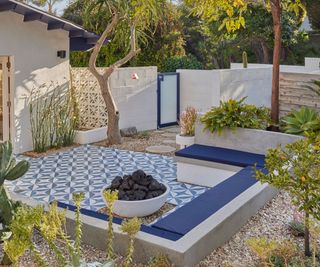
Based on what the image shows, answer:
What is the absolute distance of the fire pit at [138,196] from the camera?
21.1 feet

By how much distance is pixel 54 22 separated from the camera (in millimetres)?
11156

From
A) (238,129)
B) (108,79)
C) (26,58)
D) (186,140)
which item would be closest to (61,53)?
(26,58)

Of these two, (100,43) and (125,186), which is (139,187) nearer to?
(125,186)

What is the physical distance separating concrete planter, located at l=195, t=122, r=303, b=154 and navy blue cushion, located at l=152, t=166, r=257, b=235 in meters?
1.43

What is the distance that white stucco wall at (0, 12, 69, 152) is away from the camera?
34.8ft

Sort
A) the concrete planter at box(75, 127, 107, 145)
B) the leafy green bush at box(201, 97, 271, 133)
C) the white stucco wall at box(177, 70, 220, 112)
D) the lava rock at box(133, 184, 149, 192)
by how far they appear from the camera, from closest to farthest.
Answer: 1. the lava rock at box(133, 184, 149, 192)
2. the leafy green bush at box(201, 97, 271, 133)
3. the concrete planter at box(75, 127, 107, 145)
4. the white stucco wall at box(177, 70, 220, 112)

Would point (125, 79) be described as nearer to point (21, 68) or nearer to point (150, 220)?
point (21, 68)

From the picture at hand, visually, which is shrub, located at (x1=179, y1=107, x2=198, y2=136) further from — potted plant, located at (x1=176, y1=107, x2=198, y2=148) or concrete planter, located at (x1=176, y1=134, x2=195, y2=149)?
concrete planter, located at (x1=176, y1=134, x2=195, y2=149)

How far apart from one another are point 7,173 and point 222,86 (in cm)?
968

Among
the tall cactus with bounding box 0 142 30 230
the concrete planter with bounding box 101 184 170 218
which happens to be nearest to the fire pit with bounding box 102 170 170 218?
the concrete planter with bounding box 101 184 170 218

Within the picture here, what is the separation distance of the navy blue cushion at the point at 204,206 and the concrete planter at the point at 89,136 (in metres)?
6.34

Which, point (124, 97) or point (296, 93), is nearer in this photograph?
point (296, 93)

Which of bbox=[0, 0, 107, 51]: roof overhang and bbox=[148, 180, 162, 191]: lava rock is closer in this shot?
bbox=[148, 180, 162, 191]: lava rock

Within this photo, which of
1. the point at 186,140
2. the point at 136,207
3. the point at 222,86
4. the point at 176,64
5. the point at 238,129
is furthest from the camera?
the point at 176,64
